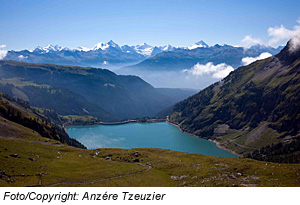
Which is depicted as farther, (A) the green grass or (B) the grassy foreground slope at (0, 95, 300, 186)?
(A) the green grass

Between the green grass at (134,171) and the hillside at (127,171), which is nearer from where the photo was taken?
the hillside at (127,171)

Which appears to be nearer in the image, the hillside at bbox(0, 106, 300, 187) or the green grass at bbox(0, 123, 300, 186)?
the hillside at bbox(0, 106, 300, 187)

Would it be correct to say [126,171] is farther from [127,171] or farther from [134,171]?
[134,171]

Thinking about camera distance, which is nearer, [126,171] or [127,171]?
[126,171]

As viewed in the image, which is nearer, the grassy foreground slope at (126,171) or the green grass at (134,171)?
the grassy foreground slope at (126,171)

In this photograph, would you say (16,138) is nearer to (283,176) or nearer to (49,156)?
(49,156)

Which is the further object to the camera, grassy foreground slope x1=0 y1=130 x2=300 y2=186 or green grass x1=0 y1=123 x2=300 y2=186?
green grass x1=0 y1=123 x2=300 y2=186

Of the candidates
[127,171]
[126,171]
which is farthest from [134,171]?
[126,171]

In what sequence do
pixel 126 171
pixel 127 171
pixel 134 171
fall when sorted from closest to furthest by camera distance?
Answer: pixel 126 171
pixel 127 171
pixel 134 171

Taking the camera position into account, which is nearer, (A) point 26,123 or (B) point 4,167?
(B) point 4,167

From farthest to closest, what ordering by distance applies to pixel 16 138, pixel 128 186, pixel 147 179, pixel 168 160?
pixel 16 138, pixel 168 160, pixel 147 179, pixel 128 186
